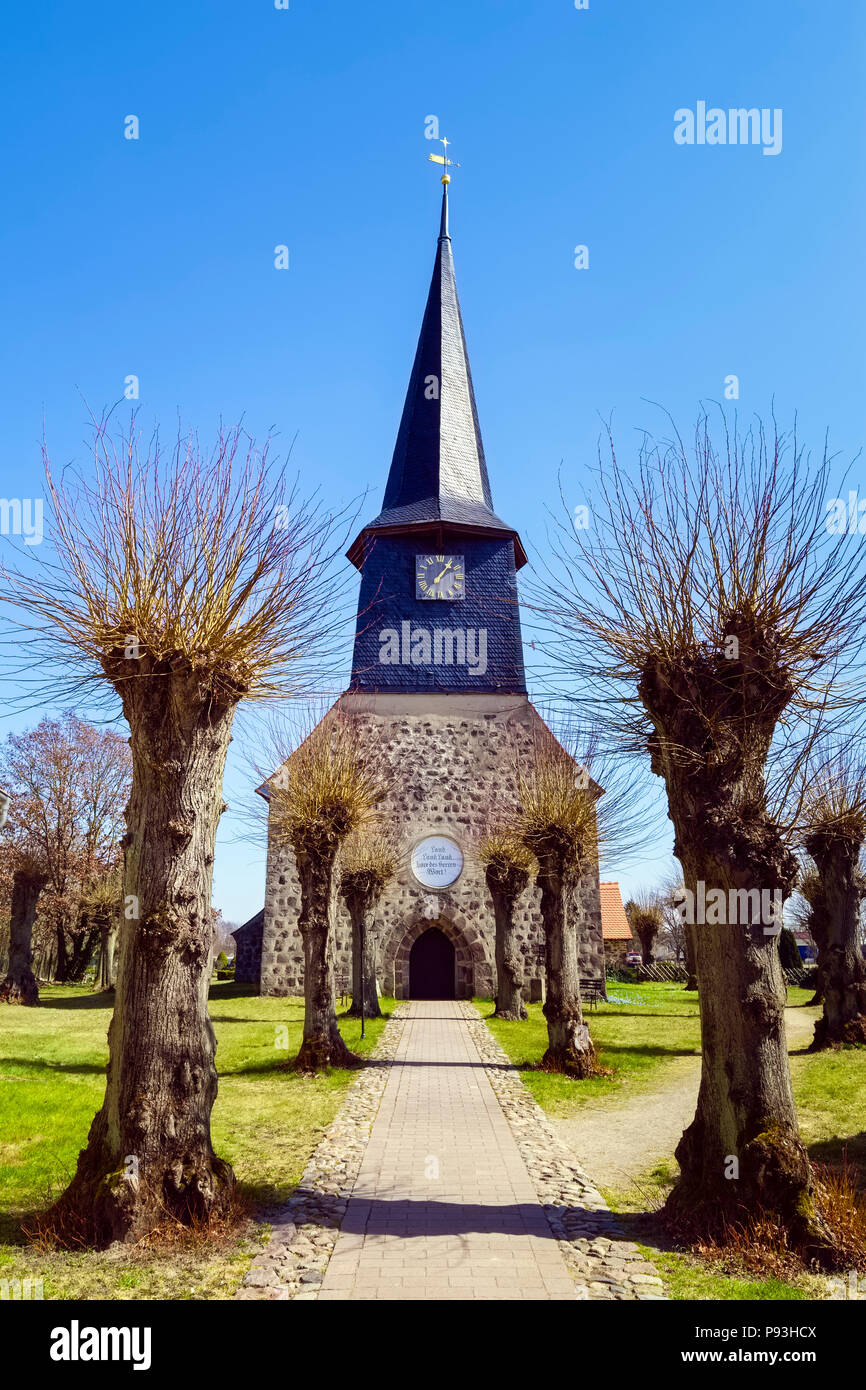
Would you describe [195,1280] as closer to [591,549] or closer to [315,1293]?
[315,1293]

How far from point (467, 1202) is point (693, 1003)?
23472 millimetres

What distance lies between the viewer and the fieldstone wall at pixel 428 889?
25438mm

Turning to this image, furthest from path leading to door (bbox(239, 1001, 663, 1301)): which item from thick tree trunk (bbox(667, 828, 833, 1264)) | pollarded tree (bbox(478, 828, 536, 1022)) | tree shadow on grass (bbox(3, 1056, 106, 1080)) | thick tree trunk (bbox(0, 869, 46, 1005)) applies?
thick tree trunk (bbox(0, 869, 46, 1005))

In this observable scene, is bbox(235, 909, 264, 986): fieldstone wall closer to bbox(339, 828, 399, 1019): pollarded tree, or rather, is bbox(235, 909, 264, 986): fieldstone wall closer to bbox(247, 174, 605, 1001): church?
bbox(247, 174, 605, 1001): church

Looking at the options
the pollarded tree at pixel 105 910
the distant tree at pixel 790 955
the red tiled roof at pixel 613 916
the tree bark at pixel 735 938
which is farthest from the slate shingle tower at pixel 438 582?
the tree bark at pixel 735 938

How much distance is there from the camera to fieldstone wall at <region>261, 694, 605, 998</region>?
25.4 metres

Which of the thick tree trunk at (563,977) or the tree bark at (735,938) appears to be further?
the thick tree trunk at (563,977)

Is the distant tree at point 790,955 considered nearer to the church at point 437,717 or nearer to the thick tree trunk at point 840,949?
the church at point 437,717

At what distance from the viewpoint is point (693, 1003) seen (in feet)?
92.6

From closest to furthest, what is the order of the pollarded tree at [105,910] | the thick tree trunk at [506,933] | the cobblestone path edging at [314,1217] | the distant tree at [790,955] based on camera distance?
the cobblestone path edging at [314,1217]
the thick tree trunk at [506,933]
the pollarded tree at [105,910]
the distant tree at [790,955]

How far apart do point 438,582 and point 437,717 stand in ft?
14.4

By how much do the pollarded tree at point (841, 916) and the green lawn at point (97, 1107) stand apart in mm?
8358
